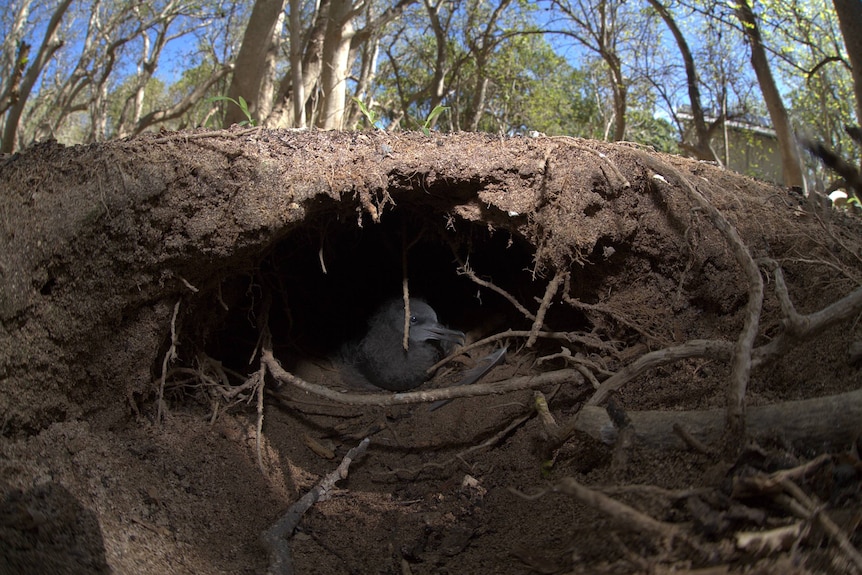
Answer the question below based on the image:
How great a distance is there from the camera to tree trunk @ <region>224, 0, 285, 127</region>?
5.46m

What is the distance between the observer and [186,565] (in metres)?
1.82

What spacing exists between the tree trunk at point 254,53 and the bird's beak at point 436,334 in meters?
3.23

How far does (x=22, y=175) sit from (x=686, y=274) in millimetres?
3045

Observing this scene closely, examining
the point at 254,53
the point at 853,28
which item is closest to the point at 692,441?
the point at 853,28

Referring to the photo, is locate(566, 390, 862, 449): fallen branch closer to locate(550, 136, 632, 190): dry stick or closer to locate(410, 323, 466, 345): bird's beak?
locate(550, 136, 632, 190): dry stick

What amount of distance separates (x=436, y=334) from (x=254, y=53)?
3862mm

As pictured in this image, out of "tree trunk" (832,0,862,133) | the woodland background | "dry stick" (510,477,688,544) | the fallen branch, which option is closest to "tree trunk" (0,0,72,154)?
the woodland background

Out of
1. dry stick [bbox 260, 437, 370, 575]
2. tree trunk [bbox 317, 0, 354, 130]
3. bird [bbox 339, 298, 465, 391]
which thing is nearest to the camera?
dry stick [bbox 260, 437, 370, 575]

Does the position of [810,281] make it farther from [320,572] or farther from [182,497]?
[182,497]

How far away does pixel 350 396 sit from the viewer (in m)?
2.55

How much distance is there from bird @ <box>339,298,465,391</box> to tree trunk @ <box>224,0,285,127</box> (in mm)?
2966

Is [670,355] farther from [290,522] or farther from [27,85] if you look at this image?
[27,85]

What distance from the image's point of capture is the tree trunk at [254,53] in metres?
5.46

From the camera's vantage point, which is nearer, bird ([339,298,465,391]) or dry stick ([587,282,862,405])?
dry stick ([587,282,862,405])
